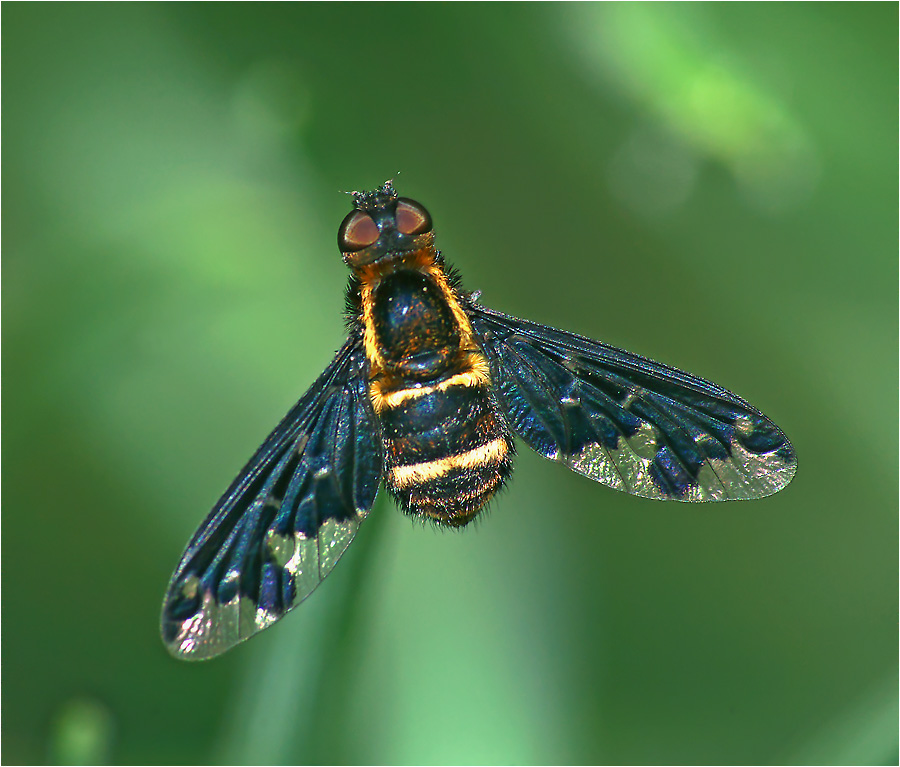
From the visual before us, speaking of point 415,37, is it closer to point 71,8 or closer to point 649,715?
point 71,8

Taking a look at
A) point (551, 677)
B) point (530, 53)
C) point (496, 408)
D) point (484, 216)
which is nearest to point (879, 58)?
point (530, 53)

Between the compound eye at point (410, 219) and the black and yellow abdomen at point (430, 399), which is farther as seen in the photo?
the compound eye at point (410, 219)

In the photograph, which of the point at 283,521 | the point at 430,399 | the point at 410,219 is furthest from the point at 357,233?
the point at 283,521

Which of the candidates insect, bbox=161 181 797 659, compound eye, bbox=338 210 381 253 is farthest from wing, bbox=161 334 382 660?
compound eye, bbox=338 210 381 253

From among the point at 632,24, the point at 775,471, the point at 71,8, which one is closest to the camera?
the point at 775,471

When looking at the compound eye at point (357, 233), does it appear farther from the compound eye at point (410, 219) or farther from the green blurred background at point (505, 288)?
the green blurred background at point (505, 288)

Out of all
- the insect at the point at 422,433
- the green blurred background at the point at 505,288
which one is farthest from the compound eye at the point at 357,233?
the green blurred background at the point at 505,288
